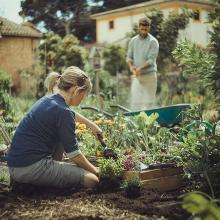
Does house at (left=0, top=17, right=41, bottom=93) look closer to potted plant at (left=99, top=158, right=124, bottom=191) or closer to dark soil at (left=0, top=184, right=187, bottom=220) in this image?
potted plant at (left=99, top=158, right=124, bottom=191)

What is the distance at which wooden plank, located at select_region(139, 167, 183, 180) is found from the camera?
505 cm

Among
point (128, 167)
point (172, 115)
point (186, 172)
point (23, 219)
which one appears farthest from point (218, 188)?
point (172, 115)

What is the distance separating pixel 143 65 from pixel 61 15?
134 ft

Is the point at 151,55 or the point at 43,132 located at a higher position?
the point at 151,55

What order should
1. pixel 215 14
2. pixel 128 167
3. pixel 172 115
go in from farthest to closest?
pixel 172 115 < pixel 128 167 < pixel 215 14

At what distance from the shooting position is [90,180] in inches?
191

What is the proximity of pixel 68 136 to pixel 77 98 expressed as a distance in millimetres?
386

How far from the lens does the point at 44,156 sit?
4.83 m

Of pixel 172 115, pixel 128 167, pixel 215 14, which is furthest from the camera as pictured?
pixel 172 115

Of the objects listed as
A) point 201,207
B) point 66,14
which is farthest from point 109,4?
point 201,207

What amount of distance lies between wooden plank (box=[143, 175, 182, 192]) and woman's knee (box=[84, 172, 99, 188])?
0.48 meters

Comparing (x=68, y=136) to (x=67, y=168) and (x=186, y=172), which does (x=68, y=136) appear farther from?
(x=186, y=172)

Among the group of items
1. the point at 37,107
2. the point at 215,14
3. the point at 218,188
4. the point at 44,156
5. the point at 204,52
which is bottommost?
the point at 218,188

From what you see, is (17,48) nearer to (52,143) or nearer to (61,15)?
(61,15)
